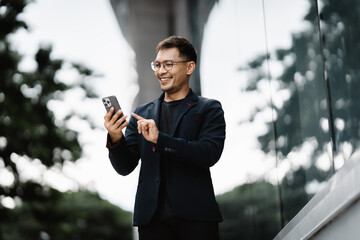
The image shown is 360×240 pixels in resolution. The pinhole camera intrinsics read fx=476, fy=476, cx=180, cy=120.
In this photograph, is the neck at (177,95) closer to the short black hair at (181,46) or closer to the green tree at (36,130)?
the short black hair at (181,46)

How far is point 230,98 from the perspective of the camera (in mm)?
4816

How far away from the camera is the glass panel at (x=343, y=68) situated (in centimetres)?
210

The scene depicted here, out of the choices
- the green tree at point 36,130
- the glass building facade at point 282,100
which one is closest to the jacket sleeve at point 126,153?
the glass building facade at point 282,100

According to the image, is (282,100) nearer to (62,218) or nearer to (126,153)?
(126,153)

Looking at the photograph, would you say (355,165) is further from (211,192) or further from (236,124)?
(236,124)

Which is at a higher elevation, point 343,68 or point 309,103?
point 343,68

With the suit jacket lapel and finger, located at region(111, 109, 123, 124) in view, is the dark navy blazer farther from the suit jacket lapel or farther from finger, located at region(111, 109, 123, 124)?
finger, located at region(111, 109, 123, 124)

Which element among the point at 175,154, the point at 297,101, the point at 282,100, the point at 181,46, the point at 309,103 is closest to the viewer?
the point at 175,154

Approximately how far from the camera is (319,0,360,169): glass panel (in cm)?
210

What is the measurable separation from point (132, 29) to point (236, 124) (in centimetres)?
396

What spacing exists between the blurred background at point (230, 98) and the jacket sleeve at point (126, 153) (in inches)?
8.4

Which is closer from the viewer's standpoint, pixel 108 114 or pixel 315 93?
pixel 108 114

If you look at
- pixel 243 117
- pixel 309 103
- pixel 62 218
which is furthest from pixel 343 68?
pixel 62 218

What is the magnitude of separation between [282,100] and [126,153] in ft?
4.44
